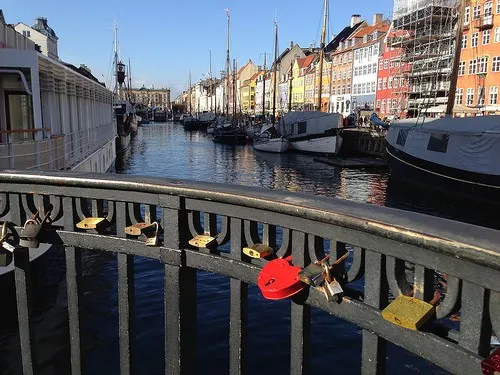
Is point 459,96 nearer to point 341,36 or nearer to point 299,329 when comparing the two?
point 341,36

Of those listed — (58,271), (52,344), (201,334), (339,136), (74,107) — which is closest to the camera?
(52,344)

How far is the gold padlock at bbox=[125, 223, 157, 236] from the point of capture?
2.39m

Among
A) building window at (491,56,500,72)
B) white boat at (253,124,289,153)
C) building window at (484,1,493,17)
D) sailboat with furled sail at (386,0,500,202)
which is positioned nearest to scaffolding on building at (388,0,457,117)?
building window at (484,1,493,17)

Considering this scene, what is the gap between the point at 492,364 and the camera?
136 centimetres

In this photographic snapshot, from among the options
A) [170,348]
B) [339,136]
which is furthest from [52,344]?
[339,136]

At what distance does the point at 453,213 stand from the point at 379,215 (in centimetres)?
2013

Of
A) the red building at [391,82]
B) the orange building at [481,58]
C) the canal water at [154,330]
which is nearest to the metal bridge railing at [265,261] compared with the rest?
the canal water at [154,330]

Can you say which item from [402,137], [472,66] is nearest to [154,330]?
[402,137]

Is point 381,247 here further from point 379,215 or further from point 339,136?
point 339,136

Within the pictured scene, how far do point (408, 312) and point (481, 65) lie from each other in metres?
54.1

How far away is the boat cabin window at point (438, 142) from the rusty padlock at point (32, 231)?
960 inches

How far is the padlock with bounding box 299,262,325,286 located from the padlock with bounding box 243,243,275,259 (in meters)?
0.23

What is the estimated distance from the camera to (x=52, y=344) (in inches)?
295

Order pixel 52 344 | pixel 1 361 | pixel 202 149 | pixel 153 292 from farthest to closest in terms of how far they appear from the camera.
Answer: pixel 202 149 < pixel 153 292 < pixel 52 344 < pixel 1 361
